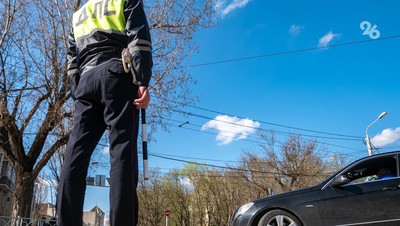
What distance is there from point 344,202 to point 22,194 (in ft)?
33.5

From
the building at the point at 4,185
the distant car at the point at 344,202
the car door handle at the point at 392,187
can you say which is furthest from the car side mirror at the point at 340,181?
the building at the point at 4,185

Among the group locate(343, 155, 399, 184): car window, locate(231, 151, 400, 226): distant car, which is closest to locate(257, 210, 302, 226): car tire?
locate(231, 151, 400, 226): distant car

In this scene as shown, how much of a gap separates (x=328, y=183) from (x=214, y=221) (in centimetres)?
4003

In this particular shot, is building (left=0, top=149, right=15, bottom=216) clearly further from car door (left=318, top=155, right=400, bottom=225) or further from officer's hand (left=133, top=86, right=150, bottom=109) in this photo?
officer's hand (left=133, top=86, right=150, bottom=109)

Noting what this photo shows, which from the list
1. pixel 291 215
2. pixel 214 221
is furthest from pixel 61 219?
pixel 214 221

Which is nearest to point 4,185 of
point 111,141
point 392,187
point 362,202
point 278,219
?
point 278,219

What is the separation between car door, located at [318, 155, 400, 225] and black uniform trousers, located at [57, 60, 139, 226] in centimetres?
360

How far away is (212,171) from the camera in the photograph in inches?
1610

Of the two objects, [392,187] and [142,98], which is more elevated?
[142,98]

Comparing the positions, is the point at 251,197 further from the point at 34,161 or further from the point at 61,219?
the point at 61,219

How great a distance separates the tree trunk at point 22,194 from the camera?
11.0 metres

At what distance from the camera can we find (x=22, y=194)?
11.1 metres

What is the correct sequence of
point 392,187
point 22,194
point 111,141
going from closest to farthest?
point 111,141, point 392,187, point 22,194

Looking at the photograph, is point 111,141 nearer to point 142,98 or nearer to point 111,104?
point 111,104
